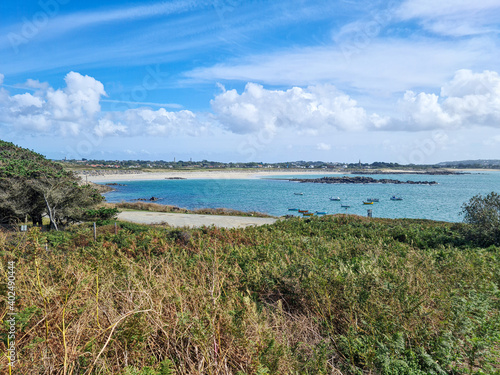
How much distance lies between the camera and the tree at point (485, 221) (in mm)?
12039

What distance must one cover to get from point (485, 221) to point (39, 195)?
88.6 feet

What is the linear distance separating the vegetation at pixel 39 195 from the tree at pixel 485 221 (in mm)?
23719

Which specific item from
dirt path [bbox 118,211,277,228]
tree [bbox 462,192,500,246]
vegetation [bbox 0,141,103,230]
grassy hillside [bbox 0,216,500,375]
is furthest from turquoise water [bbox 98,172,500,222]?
grassy hillside [bbox 0,216,500,375]

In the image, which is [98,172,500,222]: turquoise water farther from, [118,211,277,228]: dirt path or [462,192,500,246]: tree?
[462,192,500,246]: tree

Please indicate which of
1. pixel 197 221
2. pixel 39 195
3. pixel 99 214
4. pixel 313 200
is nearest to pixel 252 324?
pixel 99 214

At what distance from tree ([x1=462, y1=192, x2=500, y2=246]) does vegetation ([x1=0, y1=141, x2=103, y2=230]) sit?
77.8 ft

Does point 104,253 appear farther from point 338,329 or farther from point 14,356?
point 338,329

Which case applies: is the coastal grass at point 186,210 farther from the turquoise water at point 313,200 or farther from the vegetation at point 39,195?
the vegetation at point 39,195

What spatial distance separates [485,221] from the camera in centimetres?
1240

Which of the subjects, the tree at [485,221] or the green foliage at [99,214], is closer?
the tree at [485,221]

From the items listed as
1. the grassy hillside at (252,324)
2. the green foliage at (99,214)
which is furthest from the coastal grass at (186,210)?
the grassy hillside at (252,324)

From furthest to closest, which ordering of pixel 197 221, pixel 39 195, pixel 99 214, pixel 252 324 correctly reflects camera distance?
1. pixel 197 221
2. pixel 99 214
3. pixel 39 195
4. pixel 252 324

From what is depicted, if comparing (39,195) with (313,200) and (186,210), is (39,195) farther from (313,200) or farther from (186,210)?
(313,200)

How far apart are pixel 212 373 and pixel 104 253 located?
13.2ft
